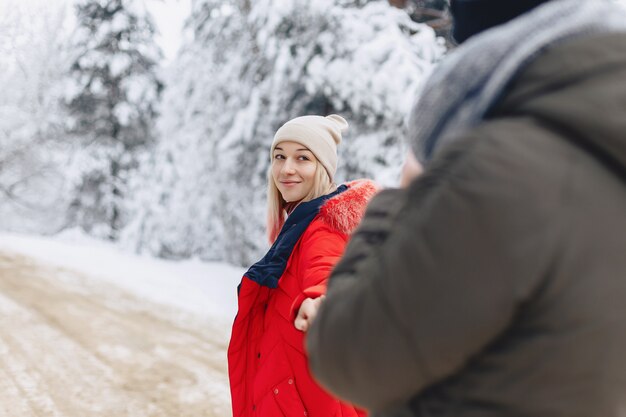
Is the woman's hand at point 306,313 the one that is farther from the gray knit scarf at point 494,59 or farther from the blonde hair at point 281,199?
the blonde hair at point 281,199

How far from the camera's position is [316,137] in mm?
2352

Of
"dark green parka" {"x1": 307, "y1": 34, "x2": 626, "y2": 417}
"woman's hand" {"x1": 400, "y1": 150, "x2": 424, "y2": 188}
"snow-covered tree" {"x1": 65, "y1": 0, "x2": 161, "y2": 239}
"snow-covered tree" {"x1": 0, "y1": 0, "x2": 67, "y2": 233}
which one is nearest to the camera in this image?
"dark green parka" {"x1": 307, "y1": 34, "x2": 626, "y2": 417}

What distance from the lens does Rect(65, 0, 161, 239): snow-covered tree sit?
18.0 meters

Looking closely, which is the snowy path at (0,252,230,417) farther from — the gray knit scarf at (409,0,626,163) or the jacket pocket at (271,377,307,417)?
the gray knit scarf at (409,0,626,163)

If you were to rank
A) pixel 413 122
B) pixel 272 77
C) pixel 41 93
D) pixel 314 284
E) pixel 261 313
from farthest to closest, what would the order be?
pixel 41 93
pixel 272 77
pixel 261 313
pixel 314 284
pixel 413 122

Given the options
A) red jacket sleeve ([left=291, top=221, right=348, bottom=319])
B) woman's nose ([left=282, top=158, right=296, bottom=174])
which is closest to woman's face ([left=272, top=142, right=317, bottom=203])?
woman's nose ([left=282, top=158, right=296, bottom=174])

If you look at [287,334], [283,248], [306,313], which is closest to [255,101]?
[283,248]

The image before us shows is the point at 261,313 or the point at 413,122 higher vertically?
the point at 413,122

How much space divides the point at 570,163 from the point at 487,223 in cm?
15

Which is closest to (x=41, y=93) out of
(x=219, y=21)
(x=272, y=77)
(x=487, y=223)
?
(x=219, y=21)

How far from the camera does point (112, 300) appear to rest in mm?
7684

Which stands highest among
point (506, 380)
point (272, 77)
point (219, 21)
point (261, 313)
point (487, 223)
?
point (219, 21)

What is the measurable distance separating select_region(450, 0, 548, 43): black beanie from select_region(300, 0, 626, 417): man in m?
0.11

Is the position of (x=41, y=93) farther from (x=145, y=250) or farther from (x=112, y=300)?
(x=112, y=300)
